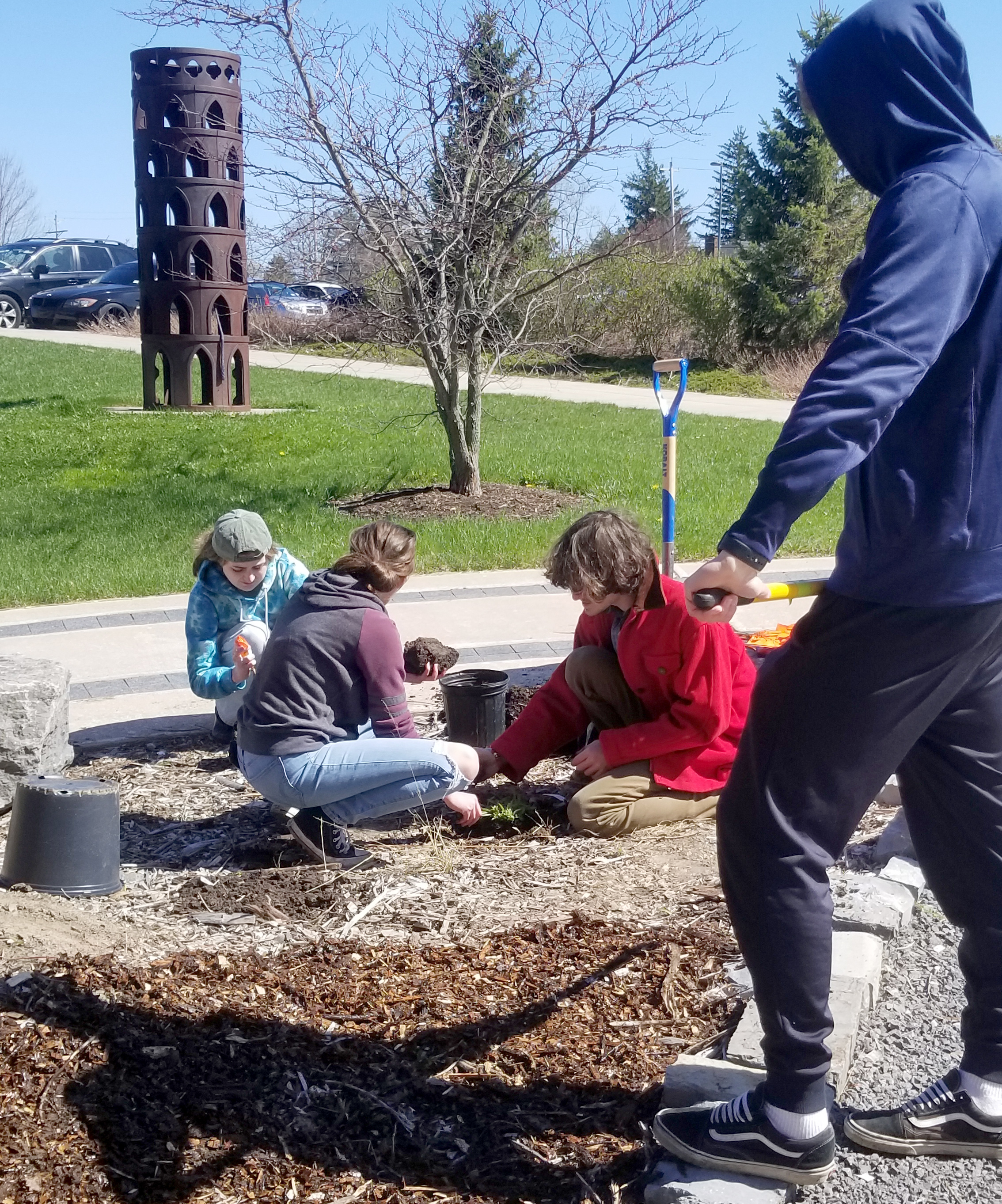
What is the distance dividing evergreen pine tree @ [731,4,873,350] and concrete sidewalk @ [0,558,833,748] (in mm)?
20248

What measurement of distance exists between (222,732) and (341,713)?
123 cm

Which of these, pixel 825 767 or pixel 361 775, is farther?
pixel 361 775

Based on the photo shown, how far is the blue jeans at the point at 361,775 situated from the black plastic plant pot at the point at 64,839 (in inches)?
18.7

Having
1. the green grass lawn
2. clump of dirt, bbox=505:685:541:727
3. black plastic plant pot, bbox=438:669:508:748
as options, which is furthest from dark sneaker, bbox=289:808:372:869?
the green grass lawn

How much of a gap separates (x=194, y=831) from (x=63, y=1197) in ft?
6.67

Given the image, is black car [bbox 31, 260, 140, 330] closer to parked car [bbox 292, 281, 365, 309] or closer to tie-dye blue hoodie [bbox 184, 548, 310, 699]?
parked car [bbox 292, 281, 365, 309]

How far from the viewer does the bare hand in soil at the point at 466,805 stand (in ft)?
13.7

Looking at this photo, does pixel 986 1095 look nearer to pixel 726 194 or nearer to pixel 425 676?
pixel 425 676

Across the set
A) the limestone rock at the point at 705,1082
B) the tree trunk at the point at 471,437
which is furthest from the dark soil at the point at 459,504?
the limestone rock at the point at 705,1082

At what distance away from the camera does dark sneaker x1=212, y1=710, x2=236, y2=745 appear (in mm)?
5176

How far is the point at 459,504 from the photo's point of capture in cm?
1020

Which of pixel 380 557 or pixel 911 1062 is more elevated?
pixel 380 557

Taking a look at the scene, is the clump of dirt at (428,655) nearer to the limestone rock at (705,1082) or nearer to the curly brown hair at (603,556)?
the curly brown hair at (603,556)

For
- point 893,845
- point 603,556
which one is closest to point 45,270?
point 603,556
